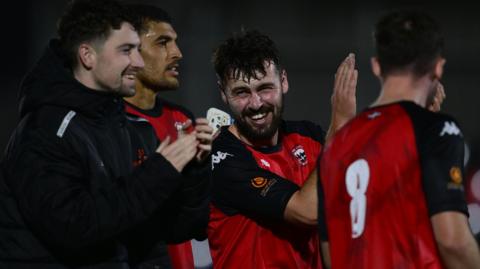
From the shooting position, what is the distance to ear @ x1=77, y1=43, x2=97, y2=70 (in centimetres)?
376

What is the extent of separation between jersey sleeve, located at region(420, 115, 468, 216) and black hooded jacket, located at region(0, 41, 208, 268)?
0.97 meters

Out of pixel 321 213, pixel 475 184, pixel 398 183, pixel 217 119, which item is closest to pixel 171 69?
pixel 217 119

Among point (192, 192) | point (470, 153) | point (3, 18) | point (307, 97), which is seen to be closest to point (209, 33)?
point (307, 97)

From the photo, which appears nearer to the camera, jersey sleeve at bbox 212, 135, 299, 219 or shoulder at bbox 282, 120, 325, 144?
jersey sleeve at bbox 212, 135, 299, 219

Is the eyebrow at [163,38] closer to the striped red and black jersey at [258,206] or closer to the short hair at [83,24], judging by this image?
the striped red and black jersey at [258,206]

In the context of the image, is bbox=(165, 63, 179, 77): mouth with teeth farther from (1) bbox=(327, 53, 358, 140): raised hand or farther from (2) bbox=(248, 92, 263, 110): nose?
(1) bbox=(327, 53, 358, 140): raised hand

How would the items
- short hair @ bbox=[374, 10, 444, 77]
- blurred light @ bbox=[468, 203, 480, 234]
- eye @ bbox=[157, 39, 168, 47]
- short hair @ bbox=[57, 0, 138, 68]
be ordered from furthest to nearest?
blurred light @ bbox=[468, 203, 480, 234] < eye @ bbox=[157, 39, 168, 47] < short hair @ bbox=[57, 0, 138, 68] < short hair @ bbox=[374, 10, 444, 77]

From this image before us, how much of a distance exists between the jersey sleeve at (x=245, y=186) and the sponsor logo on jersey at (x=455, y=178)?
4.15ft

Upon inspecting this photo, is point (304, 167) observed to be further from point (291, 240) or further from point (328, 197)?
point (328, 197)

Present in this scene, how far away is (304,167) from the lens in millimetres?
4668

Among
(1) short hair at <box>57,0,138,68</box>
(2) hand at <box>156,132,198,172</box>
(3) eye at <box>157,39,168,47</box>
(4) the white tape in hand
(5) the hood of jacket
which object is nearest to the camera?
(2) hand at <box>156,132,198,172</box>

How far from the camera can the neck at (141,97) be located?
5.64 metres

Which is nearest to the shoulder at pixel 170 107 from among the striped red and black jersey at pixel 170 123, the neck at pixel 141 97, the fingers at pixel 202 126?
the striped red and black jersey at pixel 170 123

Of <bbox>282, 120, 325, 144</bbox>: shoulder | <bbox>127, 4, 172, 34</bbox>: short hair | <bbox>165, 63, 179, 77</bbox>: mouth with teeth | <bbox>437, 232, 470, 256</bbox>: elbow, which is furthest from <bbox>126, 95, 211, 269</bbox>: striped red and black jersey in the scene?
<bbox>437, 232, 470, 256</bbox>: elbow
